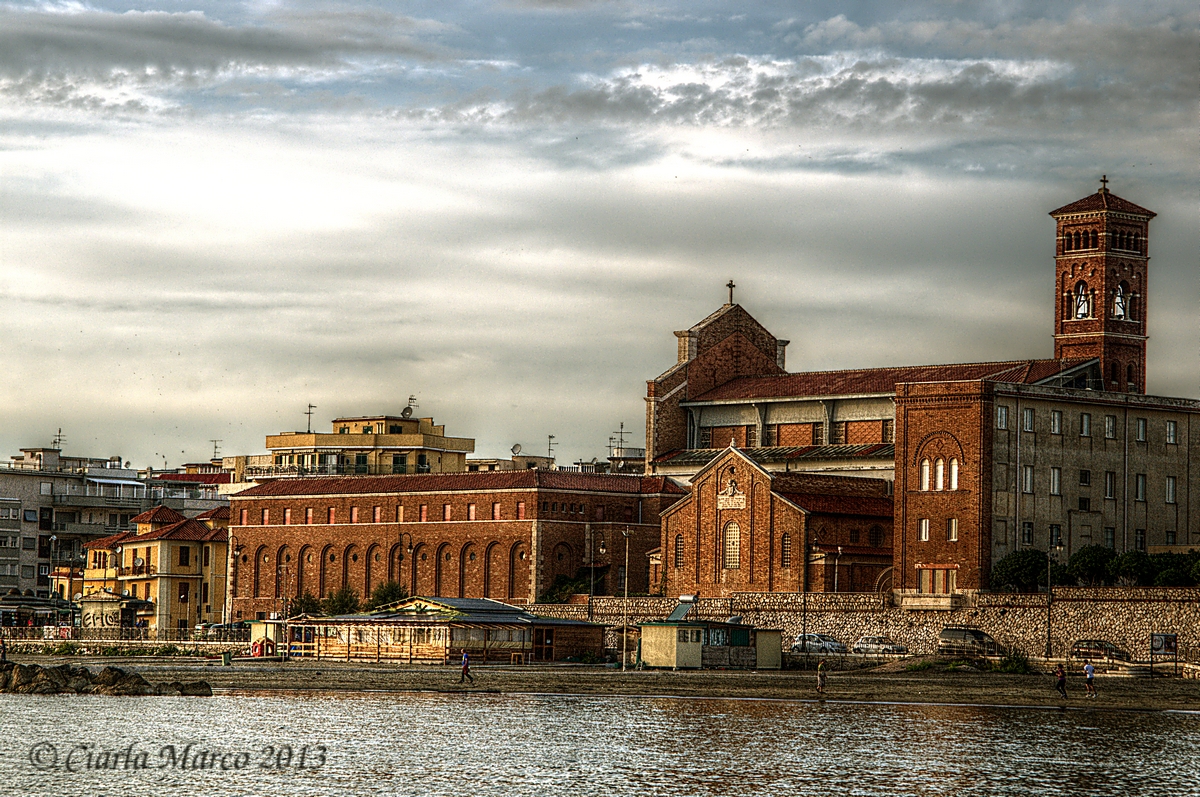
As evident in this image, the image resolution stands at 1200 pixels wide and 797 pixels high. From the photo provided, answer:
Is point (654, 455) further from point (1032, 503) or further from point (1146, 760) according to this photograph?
point (1146, 760)

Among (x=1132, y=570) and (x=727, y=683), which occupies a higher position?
(x=1132, y=570)

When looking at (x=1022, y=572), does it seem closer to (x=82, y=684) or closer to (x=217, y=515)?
(x=82, y=684)

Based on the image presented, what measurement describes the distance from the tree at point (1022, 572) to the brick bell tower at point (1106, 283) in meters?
18.0

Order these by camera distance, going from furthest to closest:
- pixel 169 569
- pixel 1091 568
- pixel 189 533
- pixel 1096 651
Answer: pixel 189 533
pixel 169 569
pixel 1091 568
pixel 1096 651

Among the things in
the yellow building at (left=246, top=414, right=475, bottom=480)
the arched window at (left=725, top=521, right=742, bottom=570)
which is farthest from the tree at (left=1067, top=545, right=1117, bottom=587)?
the yellow building at (left=246, top=414, right=475, bottom=480)

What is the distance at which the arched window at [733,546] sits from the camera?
107 m

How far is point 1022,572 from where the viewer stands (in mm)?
92312

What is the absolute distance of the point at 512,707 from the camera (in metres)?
68.3

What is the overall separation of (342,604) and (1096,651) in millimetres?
52040

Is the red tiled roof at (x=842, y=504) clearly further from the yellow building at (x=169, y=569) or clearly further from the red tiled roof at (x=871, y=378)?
the yellow building at (x=169, y=569)

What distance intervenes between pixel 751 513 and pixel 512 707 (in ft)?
131

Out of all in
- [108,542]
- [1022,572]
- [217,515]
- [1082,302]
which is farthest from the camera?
[217,515]

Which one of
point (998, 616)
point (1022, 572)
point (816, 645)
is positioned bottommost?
point (816, 645)

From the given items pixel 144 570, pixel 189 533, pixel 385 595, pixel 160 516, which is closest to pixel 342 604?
pixel 385 595
